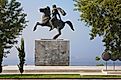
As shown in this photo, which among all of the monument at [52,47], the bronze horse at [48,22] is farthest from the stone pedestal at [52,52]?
the bronze horse at [48,22]

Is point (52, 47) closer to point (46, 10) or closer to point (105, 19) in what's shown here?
point (46, 10)

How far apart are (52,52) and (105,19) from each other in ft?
15.8

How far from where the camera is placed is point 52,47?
32.2 metres

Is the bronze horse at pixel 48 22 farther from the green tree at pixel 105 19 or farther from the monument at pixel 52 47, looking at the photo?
the green tree at pixel 105 19

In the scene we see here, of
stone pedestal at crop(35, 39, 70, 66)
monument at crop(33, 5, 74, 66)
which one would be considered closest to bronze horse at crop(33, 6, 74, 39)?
monument at crop(33, 5, 74, 66)

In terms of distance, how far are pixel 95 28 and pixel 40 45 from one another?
14.7 feet

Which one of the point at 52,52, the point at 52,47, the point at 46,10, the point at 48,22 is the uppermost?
the point at 46,10

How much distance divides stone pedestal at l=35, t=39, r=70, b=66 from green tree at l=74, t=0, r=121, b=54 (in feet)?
8.16

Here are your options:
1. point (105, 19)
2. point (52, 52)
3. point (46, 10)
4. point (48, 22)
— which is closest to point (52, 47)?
point (52, 52)

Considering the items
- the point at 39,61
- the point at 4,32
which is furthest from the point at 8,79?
the point at 4,32

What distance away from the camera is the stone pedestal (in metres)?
32.2

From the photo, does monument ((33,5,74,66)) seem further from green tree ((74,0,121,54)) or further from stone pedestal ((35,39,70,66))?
green tree ((74,0,121,54))

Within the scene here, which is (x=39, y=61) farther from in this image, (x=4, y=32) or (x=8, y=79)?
(x=8, y=79)

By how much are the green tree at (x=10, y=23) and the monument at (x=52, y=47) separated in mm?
3067
